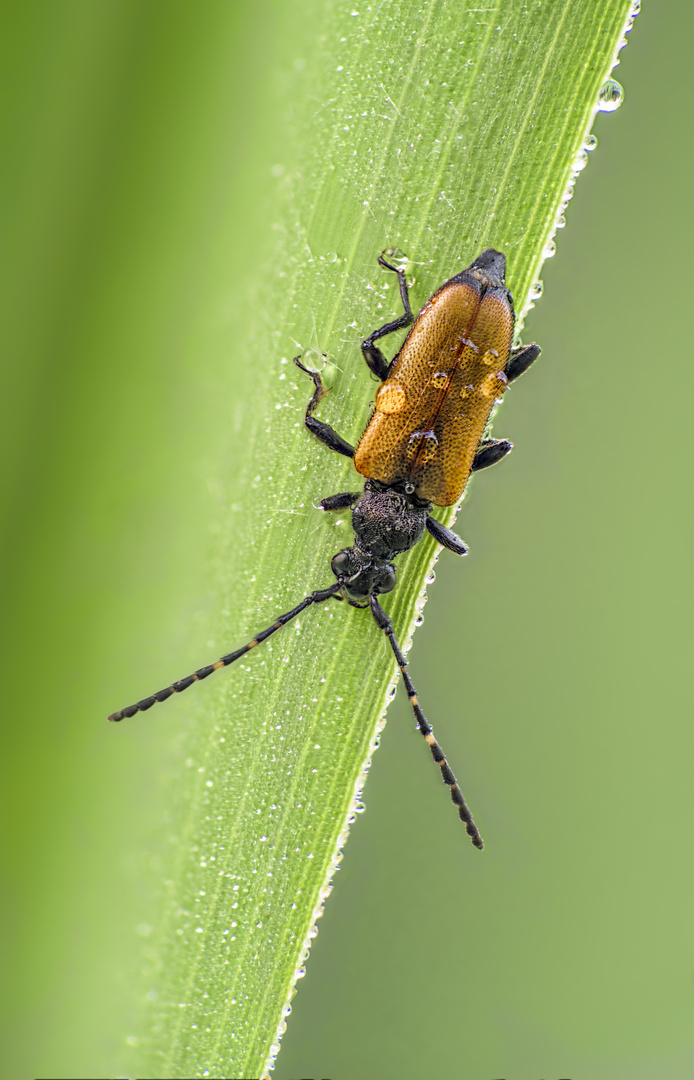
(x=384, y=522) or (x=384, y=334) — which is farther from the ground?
(x=384, y=334)

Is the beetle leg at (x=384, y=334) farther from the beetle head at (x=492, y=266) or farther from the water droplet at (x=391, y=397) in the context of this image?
the beetle head at (x=492, y=266)

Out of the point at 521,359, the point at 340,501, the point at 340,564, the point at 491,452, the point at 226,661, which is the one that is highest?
the point at 521,359

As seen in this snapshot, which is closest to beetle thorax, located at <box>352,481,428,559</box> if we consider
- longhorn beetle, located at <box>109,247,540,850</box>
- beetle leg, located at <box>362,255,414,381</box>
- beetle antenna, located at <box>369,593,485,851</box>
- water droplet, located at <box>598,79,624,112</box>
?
longhorn beetle, located at <box>109,247,540,850</box>

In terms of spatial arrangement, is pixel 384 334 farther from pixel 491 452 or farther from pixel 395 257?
pixel 491 452

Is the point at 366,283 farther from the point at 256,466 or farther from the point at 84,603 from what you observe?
the point at 84,603

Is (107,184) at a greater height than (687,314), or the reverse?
(107,184)

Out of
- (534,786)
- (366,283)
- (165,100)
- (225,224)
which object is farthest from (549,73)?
(534,786)

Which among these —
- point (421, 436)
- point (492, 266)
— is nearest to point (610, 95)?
point (492, 266)
